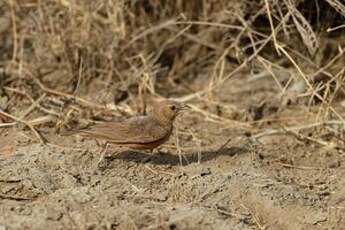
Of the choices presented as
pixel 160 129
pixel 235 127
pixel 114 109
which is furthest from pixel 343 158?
pixel 114 109

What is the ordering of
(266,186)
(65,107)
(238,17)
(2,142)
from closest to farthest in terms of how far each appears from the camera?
(266,186) → (2,142) → (65,107) → (238,17)

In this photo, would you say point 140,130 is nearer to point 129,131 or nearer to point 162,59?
point 129,131

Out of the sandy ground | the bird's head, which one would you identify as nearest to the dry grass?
the sandy ground

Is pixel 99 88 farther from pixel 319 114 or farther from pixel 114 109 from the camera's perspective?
pixel 319 114

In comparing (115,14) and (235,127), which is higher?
(115,14)

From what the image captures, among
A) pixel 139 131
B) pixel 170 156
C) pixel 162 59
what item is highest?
pixel 139 131

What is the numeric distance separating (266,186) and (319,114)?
145 centimetres

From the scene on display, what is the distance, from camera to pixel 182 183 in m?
5.15

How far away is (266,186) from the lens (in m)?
5.15

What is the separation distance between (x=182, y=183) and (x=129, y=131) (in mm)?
516

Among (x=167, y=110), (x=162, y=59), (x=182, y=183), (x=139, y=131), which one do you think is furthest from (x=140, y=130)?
(x=162, y=59)

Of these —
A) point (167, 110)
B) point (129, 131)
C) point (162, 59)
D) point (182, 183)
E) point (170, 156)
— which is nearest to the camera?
point (182, 183)

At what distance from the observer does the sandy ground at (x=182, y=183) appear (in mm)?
4551

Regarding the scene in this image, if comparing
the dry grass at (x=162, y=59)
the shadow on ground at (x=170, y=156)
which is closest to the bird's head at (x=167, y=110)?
the shadow on ground at (x=170, y=156)
